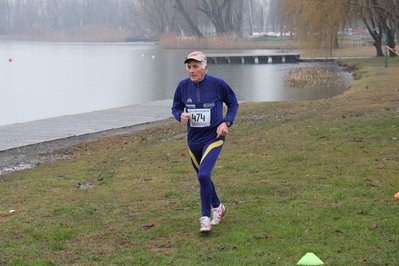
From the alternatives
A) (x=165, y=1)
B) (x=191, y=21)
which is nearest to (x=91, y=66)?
Result: (x=191, y=21)

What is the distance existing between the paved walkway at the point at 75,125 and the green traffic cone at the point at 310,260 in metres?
11.3

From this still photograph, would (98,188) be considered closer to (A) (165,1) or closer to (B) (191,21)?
(B) (191,21)

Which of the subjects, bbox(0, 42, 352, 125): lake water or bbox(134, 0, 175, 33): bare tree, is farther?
bbox(134, 0, 175, 33): bare tree

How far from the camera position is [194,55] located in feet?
23.9

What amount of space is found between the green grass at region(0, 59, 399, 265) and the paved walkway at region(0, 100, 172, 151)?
262 centimetres

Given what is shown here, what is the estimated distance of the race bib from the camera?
7414 millimetres

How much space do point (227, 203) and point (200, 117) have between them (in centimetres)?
164

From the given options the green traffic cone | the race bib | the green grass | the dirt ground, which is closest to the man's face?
the race bib

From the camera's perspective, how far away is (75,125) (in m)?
20.5

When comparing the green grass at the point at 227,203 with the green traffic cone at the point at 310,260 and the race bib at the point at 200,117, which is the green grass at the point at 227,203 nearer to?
the green traffic cone at the point at 310,260

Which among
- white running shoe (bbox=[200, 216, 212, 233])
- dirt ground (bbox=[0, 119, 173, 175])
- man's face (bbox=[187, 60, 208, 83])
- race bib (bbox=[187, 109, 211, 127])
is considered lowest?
dirt ground (bbox=[0, 119, 173, 175])

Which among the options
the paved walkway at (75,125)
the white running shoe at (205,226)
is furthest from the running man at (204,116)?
the paved walkway at (75,125)

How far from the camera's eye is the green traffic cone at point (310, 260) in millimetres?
5895

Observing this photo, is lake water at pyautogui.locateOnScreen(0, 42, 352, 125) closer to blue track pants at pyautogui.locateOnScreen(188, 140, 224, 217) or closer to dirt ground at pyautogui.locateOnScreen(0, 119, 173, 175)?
dirt ground at pyautogui.locateOnScreen(0, 119, 173, 175)
